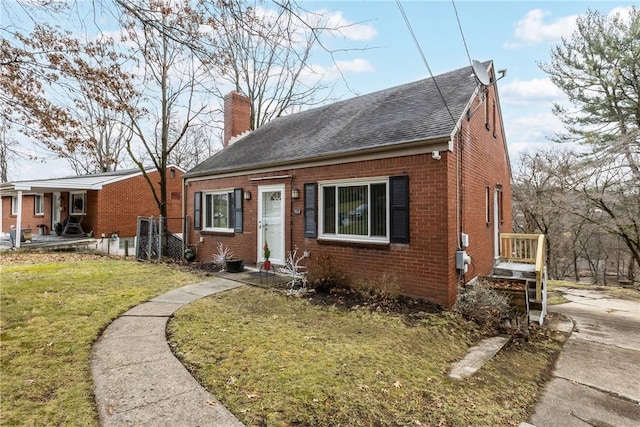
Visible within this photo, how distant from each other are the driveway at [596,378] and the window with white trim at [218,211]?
29.3 ft

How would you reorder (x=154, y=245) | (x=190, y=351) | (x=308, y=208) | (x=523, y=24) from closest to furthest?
(x=190, y=351) → (x=523, y=24) → (x=308, y=208) → (x=154, y=245)

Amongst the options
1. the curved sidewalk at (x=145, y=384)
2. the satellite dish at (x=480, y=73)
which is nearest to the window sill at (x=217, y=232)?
the curved sidewalk at (x=145, y=384)

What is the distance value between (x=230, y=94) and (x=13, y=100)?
9.55 meters

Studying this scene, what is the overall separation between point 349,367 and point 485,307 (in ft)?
11.3

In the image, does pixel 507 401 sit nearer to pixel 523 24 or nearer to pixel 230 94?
pixel 523 24

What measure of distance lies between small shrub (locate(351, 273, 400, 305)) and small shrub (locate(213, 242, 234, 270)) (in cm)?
436

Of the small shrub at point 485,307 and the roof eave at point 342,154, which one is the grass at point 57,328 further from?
the small shrub at point 485,307

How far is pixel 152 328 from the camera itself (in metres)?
4.53

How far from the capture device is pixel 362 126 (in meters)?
8.08

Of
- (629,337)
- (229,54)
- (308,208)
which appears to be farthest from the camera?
(308,208)

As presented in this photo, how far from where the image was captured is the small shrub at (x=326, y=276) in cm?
705

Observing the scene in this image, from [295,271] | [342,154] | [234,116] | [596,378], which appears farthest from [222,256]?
[596,378]

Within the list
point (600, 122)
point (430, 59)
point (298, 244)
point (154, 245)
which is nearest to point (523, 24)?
point (430, 59)

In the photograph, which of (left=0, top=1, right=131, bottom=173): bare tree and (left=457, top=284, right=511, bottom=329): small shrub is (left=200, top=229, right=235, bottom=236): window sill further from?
(left=457, top=284, right=511, bottom=329): small shrub
